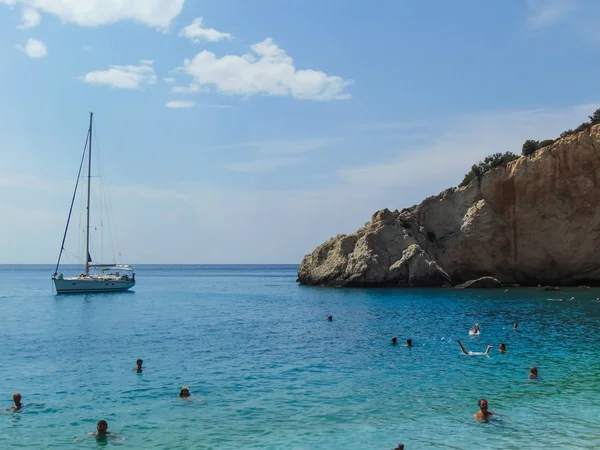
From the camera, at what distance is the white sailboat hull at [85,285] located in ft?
217

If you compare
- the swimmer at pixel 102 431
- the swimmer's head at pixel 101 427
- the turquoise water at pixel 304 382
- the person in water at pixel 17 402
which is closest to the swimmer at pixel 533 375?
the turquoise water at pixel 304 382

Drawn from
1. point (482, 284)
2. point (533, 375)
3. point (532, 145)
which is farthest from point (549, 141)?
point (533, 375)


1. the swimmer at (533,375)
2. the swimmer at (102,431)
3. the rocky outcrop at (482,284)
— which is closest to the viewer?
the swimmer at (102,431)

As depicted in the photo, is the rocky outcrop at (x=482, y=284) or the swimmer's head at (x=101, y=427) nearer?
the swimmer's head at (x=101, y=427)

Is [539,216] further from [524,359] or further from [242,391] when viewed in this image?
[242,391]

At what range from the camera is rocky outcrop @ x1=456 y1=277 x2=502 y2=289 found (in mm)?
65188

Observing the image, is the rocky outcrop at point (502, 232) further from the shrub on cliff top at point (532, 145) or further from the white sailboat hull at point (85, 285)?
the white sailboat hull at point (85, 285)

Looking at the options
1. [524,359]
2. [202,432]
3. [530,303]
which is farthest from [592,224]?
[202,432]

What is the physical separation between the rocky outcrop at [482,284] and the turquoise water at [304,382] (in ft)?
84.8

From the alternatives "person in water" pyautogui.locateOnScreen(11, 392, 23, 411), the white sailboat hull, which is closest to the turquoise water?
"person in water" pyautogui.locateOnScreen(11, 392, 23, 411)

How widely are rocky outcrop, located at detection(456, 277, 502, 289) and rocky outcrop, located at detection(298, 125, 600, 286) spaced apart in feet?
7.49

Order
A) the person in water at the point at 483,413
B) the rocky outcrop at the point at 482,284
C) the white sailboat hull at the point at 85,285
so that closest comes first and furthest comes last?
the person in water at the point at 483,413, the rocky outcrop at the point at 482,284, the white sailboat hull at the point at 85,285

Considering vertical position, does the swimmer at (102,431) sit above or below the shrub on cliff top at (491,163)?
below

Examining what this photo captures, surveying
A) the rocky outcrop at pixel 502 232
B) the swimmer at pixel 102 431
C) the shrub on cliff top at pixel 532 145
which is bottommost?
the swimmer at pixel 102 431
